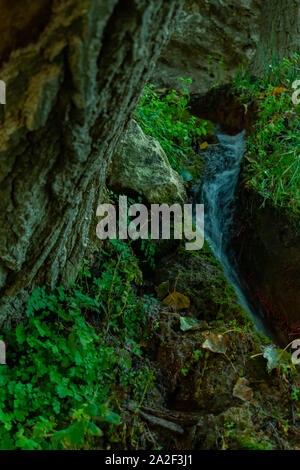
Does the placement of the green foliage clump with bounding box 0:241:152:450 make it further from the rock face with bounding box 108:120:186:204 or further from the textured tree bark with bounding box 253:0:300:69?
the textured tree bark with bounding box 253:0:300:69

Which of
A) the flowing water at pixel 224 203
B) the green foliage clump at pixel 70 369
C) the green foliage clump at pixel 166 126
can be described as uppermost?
the green foliage clump at pixel 166 126

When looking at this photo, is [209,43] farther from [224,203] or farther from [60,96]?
[60,96]

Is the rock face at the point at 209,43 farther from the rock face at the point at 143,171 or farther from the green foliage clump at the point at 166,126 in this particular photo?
the rock face at the point at 143,171

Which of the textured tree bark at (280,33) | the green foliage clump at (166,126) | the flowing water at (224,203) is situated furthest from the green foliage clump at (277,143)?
the green foliage clump at (166,126)

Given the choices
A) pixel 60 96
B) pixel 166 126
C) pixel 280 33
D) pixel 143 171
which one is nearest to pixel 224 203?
pixel 166 126

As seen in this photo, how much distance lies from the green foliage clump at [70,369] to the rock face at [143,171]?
0.94 m

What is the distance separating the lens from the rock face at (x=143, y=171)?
2.90 m

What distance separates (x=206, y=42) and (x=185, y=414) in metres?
7.24

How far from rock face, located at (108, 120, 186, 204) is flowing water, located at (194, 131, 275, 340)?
73 centimetres

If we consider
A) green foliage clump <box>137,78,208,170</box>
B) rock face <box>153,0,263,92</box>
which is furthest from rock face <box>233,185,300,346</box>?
rock face <box>153,0,263,92</box>

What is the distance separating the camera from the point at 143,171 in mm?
3008

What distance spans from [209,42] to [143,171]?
17.9ft

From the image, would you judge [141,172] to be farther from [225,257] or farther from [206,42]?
[206,42]
